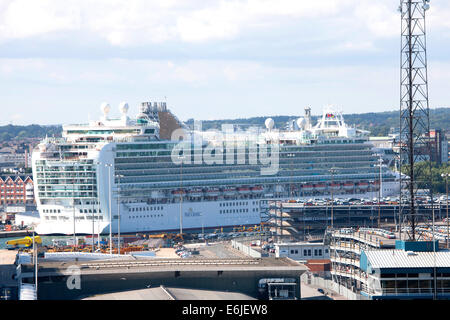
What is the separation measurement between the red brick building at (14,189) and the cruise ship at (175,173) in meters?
40.2

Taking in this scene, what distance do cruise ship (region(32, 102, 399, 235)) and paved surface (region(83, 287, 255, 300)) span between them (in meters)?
34.9

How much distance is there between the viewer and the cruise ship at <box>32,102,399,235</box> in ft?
250

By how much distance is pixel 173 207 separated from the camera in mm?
79188

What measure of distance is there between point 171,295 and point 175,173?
157 feet

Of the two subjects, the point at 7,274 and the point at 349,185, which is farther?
the point at 349,185

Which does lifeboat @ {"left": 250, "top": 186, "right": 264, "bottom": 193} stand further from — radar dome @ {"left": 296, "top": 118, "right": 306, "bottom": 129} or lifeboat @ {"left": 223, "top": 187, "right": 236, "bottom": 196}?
radar dome @ {"left": 296, "top": 118, "right": 306, "bottom": 129}

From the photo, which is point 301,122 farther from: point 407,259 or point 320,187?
point 407,259

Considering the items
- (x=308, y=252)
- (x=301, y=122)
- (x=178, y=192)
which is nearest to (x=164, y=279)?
(x=308, y=252)

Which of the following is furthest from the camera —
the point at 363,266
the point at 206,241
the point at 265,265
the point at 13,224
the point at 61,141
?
the point at 13,224

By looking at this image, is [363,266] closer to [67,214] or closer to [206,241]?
[206,241]

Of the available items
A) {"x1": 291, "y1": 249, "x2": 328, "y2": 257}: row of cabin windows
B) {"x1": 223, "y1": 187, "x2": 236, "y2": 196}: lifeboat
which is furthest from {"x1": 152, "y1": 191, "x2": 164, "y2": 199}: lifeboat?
{"x1": 291, "y1": 249, "x2": 328, "y2": 257}: row of cabin windows

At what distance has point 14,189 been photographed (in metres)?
124
